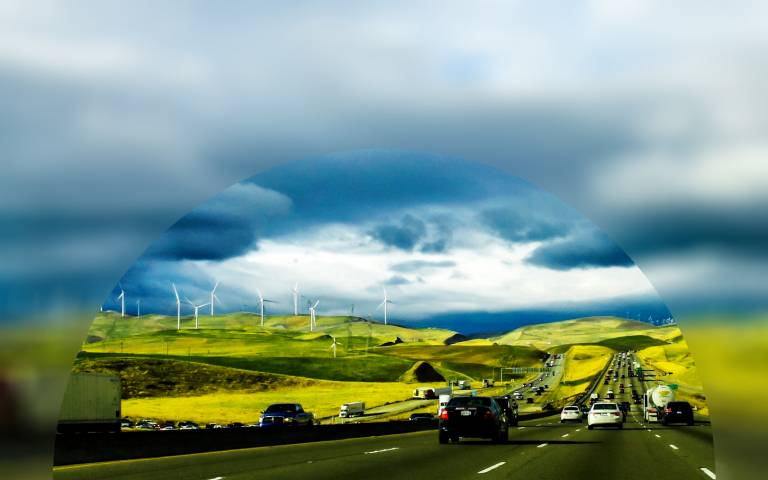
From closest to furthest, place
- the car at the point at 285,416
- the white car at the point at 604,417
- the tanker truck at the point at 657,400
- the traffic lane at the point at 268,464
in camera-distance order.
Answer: the traffic lane at the point at 268,464, the car at the point at 285,416, the white car at the point at 604,417, the tanker truck at the point at 657,400

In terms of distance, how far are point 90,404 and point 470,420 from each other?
21.3m

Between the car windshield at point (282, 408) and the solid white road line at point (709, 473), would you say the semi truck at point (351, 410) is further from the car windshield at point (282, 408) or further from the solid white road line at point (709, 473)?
the solid white road line at point (709, 473)

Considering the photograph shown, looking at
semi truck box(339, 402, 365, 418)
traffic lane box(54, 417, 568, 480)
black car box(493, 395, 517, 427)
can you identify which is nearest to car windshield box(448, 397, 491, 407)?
traffic lane box(54, 417, 568, 480)

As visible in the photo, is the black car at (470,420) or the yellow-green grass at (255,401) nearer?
the black car at (470,420)

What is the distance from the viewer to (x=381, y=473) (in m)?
18.7

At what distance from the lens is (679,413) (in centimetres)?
6066

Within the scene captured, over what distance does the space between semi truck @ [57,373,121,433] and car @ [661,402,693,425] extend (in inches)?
1399

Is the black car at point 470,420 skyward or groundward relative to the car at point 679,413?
skyward

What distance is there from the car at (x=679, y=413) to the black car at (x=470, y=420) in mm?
32539

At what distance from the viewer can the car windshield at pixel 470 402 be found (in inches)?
1248

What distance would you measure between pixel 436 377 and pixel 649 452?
16727 cm

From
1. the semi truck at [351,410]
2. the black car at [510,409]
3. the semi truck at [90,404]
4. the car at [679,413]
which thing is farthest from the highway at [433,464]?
the semi truck at [351,410]

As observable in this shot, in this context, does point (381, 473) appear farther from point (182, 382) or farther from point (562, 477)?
point (182, 382)

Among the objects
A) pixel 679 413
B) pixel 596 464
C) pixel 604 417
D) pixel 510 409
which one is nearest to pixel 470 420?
pixel 596 464
